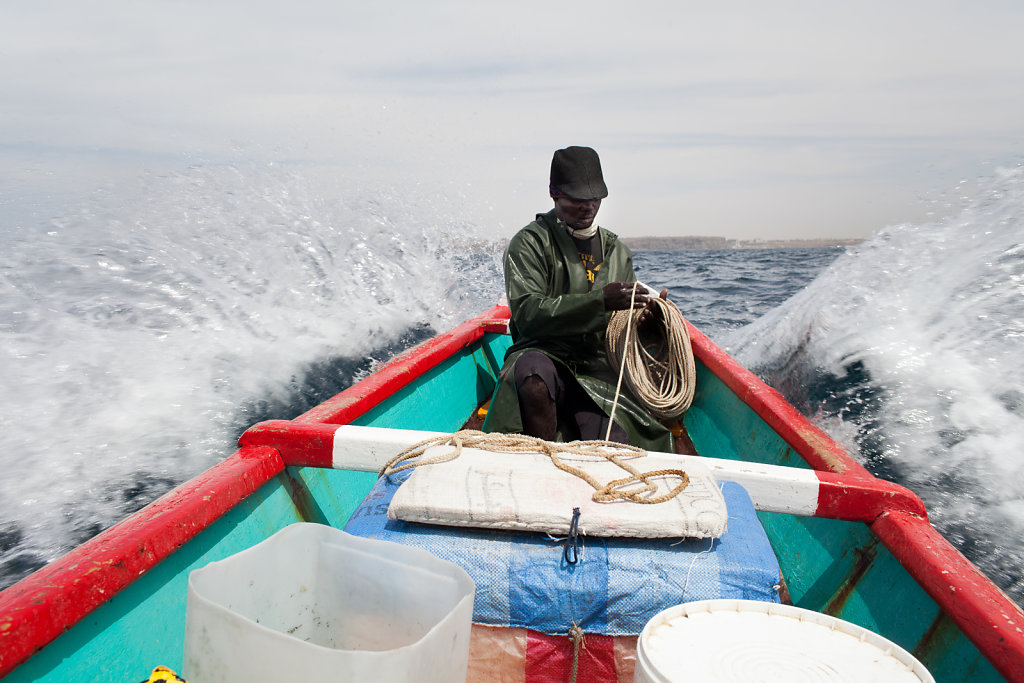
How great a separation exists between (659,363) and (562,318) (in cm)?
71

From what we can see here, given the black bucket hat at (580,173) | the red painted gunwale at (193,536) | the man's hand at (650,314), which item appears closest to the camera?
the red painted gunwale at (193,536)

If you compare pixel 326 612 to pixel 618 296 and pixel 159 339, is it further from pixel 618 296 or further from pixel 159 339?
pixel 159 339

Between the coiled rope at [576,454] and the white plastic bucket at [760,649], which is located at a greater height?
the coiled rope at [576,454]

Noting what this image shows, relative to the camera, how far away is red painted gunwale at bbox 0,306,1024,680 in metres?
1.19

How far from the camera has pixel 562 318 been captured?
278 centimetres

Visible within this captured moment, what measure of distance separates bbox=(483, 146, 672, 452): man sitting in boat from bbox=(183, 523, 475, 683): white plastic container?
1.45m

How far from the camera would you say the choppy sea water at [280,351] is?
8.91 feet

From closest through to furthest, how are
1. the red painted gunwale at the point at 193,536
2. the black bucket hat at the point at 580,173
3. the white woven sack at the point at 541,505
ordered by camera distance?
the red painted gunwale at the point at 193,536 < the white woven sack at the point at 541,505 < the black bucket hat at the point at 580,173

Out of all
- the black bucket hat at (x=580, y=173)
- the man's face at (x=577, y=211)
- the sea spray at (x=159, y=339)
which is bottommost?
the sea spray at (x=159, y=339)

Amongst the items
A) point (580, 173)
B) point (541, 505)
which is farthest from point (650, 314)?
point (541, 505)

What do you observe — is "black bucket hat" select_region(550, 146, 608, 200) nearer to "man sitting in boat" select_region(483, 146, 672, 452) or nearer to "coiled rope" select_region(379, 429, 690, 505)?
"man sitting in boat" select_region(483, 146, 672, 452)

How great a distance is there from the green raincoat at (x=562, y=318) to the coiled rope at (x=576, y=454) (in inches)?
33.0

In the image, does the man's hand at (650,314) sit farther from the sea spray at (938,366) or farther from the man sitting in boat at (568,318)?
the sea spray at (938,366)

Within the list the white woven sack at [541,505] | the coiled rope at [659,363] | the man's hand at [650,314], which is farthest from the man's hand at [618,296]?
the white woven sack at [541,505]
